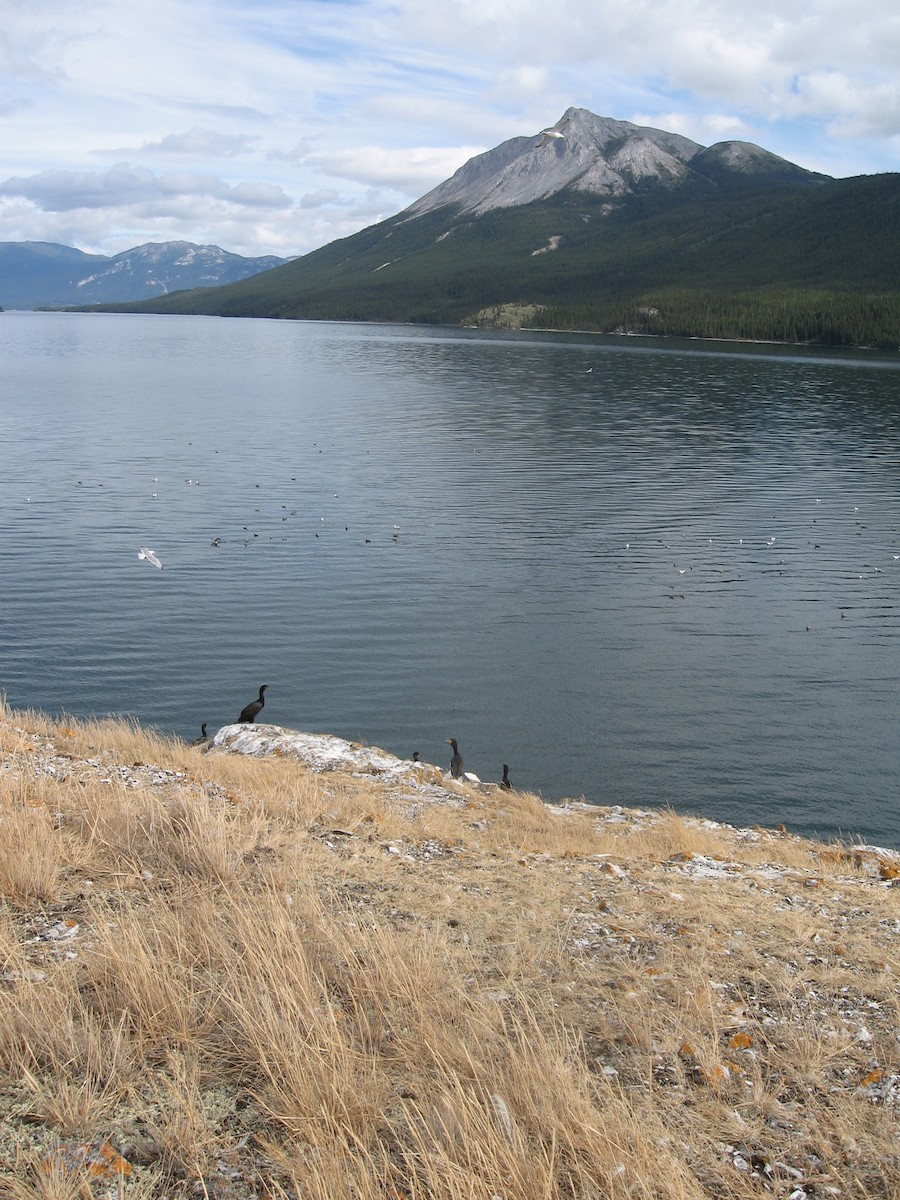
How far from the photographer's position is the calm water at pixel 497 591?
22000 millimetres

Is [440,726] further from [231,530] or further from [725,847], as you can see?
[231,530]

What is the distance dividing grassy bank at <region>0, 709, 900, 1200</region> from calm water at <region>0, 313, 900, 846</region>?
11112mm

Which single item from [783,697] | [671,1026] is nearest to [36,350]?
[783,697]

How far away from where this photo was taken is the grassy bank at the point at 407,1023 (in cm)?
484

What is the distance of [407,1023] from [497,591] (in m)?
26.5

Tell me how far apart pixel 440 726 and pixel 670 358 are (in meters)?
126

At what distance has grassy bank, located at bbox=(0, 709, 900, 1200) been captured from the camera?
4844mm

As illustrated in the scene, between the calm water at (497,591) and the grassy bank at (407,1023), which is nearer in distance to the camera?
the grassy bank at (407,1023)

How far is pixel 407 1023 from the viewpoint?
6.12 metres

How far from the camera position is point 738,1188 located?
495 centimetres

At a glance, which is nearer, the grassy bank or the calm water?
the grassy bank

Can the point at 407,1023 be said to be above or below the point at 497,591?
above

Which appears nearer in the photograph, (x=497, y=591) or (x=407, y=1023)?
(x=407, y=1023)

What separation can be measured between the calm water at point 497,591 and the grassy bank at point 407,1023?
11.1m
